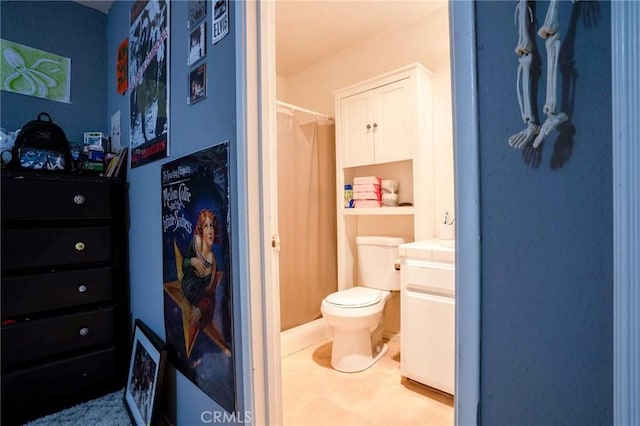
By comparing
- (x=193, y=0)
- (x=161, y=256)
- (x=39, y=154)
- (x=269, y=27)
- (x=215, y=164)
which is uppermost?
(x=193, y=0)

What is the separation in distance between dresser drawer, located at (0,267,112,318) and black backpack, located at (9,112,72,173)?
0.60 meters

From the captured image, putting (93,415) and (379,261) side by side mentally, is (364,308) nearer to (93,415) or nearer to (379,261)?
(379,261)

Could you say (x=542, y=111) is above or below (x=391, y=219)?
above

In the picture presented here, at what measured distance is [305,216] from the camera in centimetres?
265

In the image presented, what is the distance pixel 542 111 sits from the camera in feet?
1.72

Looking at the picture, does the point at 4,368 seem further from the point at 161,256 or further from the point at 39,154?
the point at 39,154

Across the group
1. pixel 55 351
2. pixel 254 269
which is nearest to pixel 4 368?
pixel 55 351

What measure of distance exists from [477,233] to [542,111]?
0.76ft

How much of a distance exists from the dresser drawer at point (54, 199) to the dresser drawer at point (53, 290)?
323mm

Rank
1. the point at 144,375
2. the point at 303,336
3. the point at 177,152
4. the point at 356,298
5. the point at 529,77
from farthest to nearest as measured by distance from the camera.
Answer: the point at 303,336 → the point at 356,298 → the point at 144,375 → the point at 177,152 → the point at 529,77

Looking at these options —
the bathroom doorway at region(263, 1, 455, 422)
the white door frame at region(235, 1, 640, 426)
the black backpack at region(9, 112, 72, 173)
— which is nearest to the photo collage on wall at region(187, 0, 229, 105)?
the white door frame at region(235, 1, 640, 426)

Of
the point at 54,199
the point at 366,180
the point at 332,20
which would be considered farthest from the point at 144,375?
the point at 332,20

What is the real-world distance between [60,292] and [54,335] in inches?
8.8

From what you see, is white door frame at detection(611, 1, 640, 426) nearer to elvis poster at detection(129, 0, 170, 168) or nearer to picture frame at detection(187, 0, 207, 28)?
picture frame at detection(187, 0, 207, 28)
